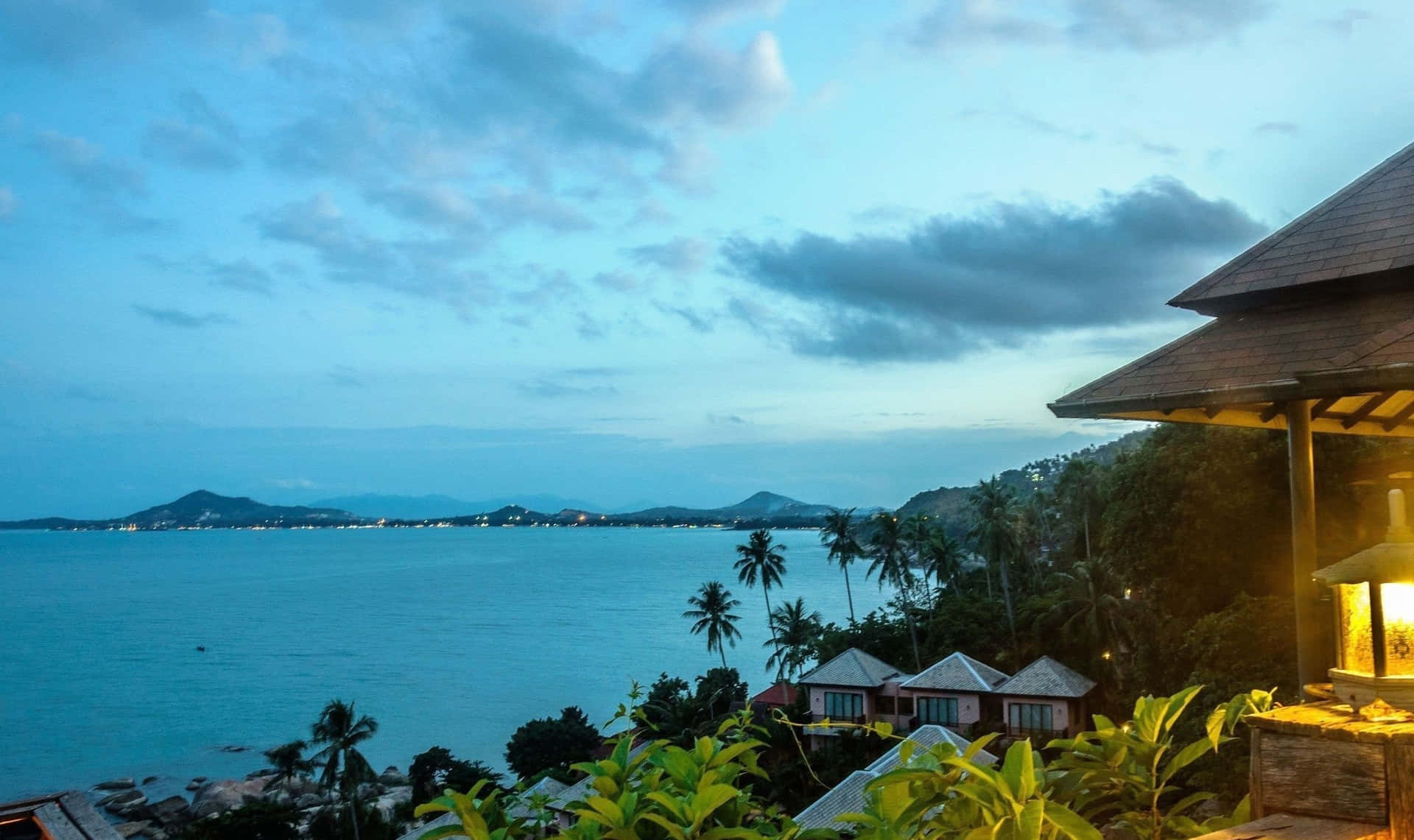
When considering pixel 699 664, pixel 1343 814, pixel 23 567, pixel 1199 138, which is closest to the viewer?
pixel 1343 814

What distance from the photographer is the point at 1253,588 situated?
46.1 feet

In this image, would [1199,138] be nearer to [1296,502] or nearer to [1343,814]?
[1296,502]

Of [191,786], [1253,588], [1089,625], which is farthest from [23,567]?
[1253,588]

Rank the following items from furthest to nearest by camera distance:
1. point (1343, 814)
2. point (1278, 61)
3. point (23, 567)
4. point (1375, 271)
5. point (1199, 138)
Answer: point (23, 567), point (1199, 138), point (1278, 61), point (1375, 271), point (1343, 814)

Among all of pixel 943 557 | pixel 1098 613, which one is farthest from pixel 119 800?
pixel 1098 613

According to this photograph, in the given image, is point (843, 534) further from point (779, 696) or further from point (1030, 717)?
point (1030, 717)

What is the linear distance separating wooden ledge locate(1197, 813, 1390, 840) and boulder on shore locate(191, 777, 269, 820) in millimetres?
34925

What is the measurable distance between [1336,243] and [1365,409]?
2.86 feet

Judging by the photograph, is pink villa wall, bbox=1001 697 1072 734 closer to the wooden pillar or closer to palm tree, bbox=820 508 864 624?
palm tree, bbox=820 508 864 624

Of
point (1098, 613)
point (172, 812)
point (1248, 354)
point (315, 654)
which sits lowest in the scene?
point (172, 812)

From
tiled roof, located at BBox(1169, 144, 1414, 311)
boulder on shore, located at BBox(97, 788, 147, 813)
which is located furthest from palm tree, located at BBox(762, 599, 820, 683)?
tiled roof, located at BBox(1169, 144, 1414, 311)

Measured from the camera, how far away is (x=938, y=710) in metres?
26.4

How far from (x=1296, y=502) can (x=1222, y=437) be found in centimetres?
1220

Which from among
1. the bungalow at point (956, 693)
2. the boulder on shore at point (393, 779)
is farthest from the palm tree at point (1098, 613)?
the boulder on shore at point (393, 779)
